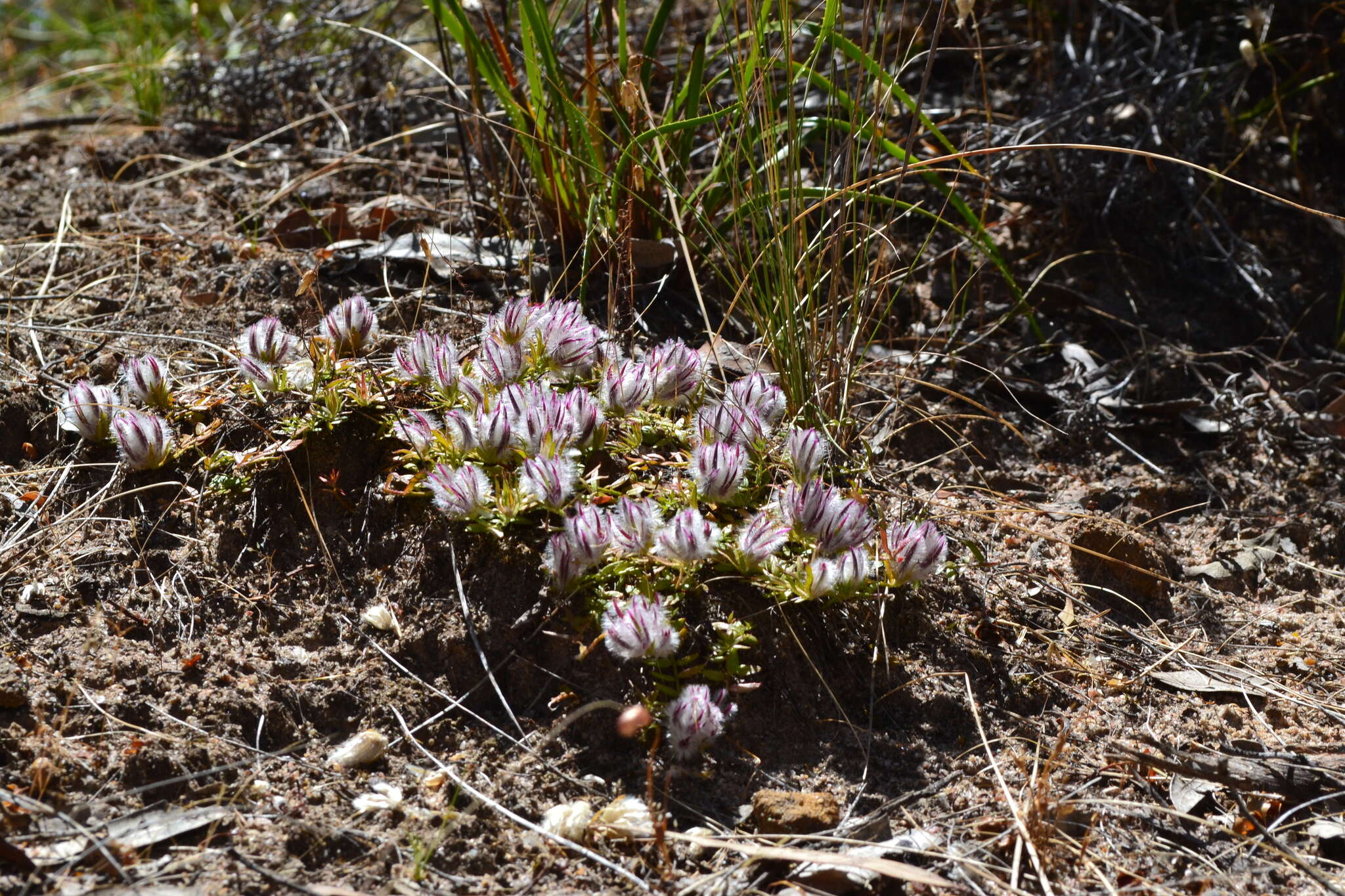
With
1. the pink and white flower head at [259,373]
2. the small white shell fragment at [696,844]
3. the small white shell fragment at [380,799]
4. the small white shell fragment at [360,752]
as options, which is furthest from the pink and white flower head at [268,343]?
the small white shell fragment at [696,844]

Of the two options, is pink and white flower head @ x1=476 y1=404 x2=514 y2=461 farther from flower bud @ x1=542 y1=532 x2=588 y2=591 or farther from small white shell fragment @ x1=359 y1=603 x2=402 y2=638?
small white shell fragment @ x1=359 y1=603 x2=402 y2=638

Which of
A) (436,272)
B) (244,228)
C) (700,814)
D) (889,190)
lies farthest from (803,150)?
(700,814)

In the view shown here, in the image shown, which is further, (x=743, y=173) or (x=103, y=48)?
(x=103, y=48)

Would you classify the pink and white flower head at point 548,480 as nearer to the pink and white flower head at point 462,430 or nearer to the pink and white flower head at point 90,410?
the pink and white flower head at point 462,430

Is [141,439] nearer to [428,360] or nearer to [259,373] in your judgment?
[259,373]

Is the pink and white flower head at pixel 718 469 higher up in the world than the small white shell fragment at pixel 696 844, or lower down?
higher up

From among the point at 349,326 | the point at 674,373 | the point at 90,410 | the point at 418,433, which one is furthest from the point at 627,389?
the point at 90,410
